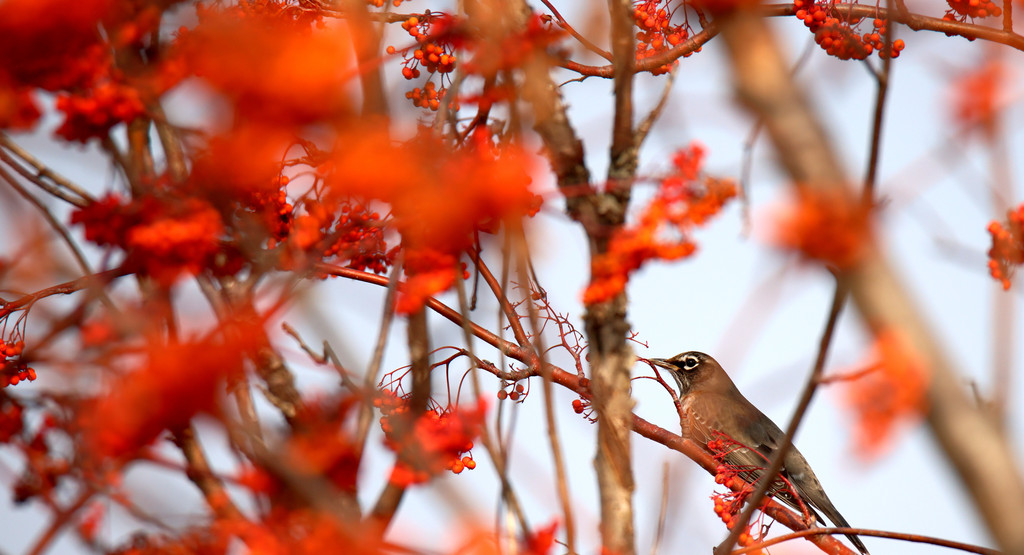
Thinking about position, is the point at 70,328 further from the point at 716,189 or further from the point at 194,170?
the point at 716,189

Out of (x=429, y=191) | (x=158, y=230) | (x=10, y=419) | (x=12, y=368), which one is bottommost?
(x=10, y=419)

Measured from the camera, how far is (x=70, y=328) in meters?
3.03

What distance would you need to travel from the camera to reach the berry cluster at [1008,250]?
393cm

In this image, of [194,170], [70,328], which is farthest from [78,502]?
[194,170]

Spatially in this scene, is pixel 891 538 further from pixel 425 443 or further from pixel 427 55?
pixel 427 55

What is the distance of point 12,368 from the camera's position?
156 inches

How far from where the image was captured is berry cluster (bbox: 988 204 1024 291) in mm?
3934

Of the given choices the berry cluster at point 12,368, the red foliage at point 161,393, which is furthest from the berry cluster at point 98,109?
the berry cluster at point 12,368

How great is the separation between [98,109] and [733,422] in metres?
9.30

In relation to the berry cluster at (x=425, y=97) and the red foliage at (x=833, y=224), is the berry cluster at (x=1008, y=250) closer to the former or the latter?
the red foliage at (x=833, y=224)

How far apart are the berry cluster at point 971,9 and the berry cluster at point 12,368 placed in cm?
611

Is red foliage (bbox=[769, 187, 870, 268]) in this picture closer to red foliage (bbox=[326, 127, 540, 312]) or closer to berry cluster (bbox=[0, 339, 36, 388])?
red foliage (bbox=[326, 127, 540, 312])

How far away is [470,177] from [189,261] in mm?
1020

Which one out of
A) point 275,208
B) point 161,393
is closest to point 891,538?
point 161,393
